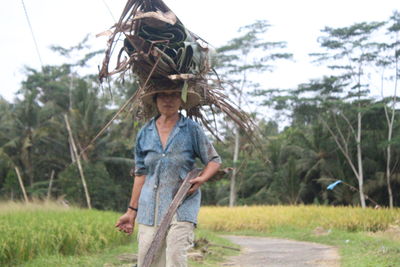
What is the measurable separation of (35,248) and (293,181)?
20615 mm

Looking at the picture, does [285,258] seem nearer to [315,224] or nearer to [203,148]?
[203,148]

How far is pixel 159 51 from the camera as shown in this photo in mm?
3000

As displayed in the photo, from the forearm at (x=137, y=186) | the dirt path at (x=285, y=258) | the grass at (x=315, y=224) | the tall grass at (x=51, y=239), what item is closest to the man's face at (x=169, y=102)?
the forearm at (x=137, y=186)

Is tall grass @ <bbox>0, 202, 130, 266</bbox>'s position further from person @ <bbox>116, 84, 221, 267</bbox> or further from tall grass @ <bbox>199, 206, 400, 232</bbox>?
tall grass @ <bbox>199, 206, 400, 232</bbox>

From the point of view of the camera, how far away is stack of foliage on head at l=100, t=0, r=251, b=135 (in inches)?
120

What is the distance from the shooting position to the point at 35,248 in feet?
22.1

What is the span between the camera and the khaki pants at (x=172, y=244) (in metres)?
2.87

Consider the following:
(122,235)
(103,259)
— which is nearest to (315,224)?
(122,235)

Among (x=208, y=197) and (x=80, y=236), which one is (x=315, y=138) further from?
(x=80, y=236)

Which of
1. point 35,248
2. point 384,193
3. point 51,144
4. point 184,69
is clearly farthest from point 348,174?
point 184,69

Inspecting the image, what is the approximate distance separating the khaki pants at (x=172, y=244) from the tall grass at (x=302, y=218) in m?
12.4

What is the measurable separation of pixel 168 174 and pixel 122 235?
6.76m

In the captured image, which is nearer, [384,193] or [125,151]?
[384,193]

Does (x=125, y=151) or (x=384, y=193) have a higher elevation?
(x=125, y=151)
